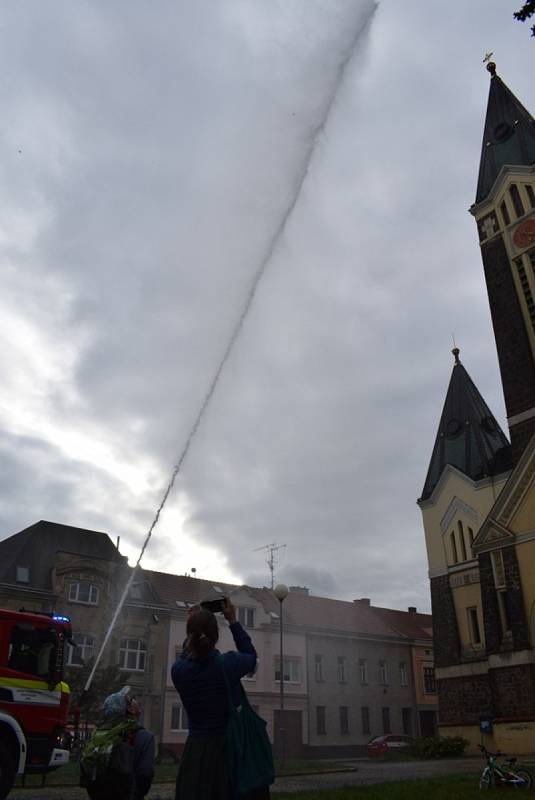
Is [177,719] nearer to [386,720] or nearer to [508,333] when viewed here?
[386,720]

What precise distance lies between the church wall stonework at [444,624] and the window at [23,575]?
23.6 m

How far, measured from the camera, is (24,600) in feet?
121

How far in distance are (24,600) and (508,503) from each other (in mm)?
26154

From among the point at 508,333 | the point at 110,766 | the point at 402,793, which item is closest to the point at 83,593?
the point at 508,333

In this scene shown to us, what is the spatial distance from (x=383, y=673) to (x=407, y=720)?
4.07 metres

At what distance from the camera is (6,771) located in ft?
36.5

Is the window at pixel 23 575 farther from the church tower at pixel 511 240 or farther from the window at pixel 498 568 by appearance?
the church tower at pixel 511 240

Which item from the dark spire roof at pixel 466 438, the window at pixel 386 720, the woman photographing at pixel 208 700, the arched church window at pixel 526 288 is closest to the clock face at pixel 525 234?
the arched church window at pixel 526 288

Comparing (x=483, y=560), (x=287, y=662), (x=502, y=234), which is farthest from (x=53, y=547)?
(x=502, y=234)

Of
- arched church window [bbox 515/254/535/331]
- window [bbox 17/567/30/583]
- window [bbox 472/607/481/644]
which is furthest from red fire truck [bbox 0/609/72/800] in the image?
arched church window [bbox 515/254/535/331]

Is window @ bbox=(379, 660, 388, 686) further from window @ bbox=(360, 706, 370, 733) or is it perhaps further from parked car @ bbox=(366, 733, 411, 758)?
parked car @ bbox=(366, 733, 411, 758)

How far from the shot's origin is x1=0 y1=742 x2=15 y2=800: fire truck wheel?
10.9m

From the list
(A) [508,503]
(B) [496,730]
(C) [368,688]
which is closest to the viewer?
(B) [496,730]

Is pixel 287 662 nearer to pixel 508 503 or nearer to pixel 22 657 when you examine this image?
pixel 508 503
